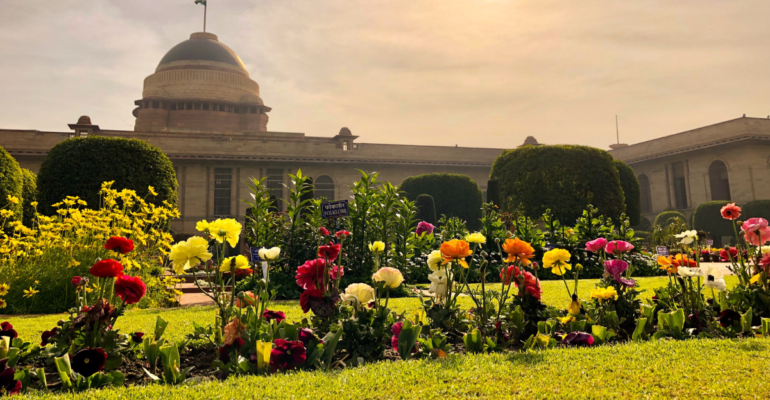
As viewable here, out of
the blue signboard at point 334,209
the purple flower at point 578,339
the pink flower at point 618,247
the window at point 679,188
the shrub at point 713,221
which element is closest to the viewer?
the purple flower at point 578,339

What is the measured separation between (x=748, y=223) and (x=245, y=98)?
43.0m

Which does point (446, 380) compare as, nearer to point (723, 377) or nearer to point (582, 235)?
point (723, 377)

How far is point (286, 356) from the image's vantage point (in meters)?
2.61

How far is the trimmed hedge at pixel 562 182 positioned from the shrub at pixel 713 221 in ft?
37.9

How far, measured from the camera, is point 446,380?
2334 millimetres

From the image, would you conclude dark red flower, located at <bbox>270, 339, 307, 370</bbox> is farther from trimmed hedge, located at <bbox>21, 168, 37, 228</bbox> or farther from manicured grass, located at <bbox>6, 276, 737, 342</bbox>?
trimmed hedge, located at <bbox>21, 168, 37, 228</bbox>

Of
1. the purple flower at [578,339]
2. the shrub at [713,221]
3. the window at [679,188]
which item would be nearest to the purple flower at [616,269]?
the purple flower at [578,339]

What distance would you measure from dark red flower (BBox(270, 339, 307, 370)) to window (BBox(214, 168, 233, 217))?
24041 mm

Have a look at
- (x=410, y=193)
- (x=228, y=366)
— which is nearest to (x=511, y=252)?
(x=228, y=366)

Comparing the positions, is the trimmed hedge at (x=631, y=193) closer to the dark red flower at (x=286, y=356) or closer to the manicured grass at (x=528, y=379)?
the manicured grass at (x=528, y=379)

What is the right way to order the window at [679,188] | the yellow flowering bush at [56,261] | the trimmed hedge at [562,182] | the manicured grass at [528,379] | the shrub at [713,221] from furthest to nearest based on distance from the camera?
the window at [679,188] → the shrub at [713,221] → the trimmed hedge at [562,182] → the yellow flowering bush at [56,261] → the manicured grass at [528,379]

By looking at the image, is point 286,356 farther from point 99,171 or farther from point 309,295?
point 99,171

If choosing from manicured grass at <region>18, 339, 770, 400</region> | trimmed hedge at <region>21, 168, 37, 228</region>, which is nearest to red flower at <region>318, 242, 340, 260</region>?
manicured grass at <region>18, 339, 770, 400</region>

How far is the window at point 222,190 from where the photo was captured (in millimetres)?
25438
